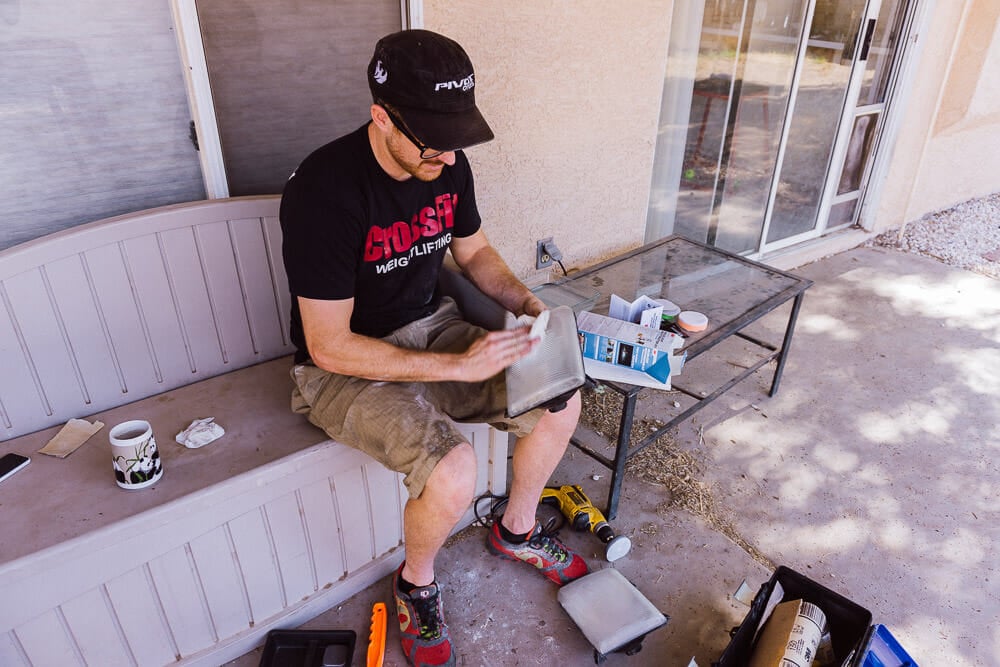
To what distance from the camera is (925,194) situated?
4742mm

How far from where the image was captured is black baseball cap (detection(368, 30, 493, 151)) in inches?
57.1

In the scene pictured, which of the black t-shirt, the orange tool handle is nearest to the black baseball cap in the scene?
the black t-shirt

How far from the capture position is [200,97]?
183 centimetres

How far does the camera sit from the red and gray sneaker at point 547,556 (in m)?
1.94

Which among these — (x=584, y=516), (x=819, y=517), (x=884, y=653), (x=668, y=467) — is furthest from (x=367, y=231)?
(x=819, y=517)

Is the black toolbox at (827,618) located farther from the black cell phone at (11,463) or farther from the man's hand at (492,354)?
the black cell phone at (11,463)

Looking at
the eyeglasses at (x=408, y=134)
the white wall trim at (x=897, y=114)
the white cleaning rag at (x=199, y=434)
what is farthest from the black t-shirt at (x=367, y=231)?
the white wall trim at (x=897, y=114)

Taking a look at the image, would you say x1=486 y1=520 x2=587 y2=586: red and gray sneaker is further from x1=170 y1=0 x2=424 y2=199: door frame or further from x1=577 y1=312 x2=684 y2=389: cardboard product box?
x1=170 y1=0 x2=424 y2=199: door frame

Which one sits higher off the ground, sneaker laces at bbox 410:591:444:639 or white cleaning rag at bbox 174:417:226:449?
white cleaning rag at bbox 174:417:226:449

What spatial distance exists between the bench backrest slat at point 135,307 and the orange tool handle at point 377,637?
0.84 m

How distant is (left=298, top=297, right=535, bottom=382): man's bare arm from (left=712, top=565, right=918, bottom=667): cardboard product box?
0.86 meters

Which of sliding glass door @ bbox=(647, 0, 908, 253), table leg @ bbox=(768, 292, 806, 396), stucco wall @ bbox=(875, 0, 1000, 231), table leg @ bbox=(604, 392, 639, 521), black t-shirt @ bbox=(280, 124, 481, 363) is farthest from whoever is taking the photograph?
stucco wall @ bbox=(875, 0, 1000, 231)

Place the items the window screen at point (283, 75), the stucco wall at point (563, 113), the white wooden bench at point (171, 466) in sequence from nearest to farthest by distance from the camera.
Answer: the white wooden bench at point (171, 466)
the window screen at point (283, 75)
the stucco wall at point (563, 113)

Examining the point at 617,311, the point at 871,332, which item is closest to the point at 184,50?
the point at 617,311
